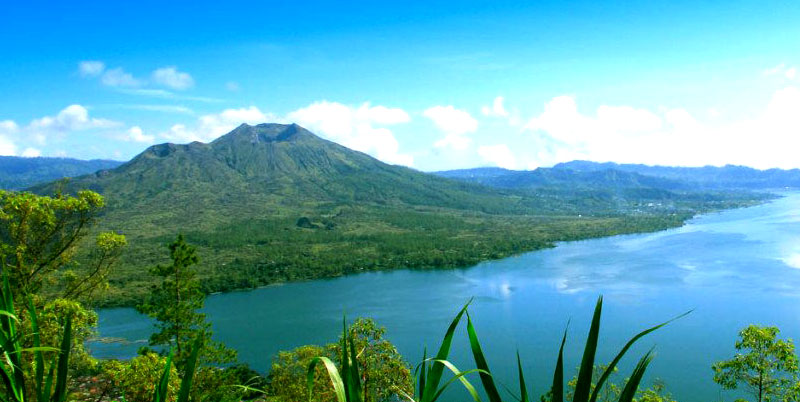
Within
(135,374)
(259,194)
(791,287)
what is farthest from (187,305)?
(259,194)

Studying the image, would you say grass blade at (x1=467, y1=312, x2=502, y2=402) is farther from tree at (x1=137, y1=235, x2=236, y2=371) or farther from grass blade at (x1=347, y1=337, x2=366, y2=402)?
tree at (x1=137, y1=235, x2=236, y2=371)

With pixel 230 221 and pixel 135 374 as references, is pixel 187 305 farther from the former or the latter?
pixel 230 221

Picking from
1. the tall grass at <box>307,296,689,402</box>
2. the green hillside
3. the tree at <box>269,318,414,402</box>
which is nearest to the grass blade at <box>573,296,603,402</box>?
the tall grass at <box>307,296,689,402</box>

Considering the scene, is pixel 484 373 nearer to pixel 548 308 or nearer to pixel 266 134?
pixel 548 308

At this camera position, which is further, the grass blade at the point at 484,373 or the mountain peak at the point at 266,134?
the mountain peak at the point at 266,134

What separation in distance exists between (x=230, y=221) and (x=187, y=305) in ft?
270

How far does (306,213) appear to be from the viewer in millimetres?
103188

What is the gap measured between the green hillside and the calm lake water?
7417 mm

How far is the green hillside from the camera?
2377 inches

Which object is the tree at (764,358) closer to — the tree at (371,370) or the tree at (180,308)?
the tree at (371,370)

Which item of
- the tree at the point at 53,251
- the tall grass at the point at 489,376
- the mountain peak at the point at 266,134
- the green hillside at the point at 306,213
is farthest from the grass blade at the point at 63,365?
the mountain peak at the point at 266,134

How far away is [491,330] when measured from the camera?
3225 centimetres

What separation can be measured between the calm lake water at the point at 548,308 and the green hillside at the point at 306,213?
742 cm

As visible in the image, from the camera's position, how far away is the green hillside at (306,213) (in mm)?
60375
